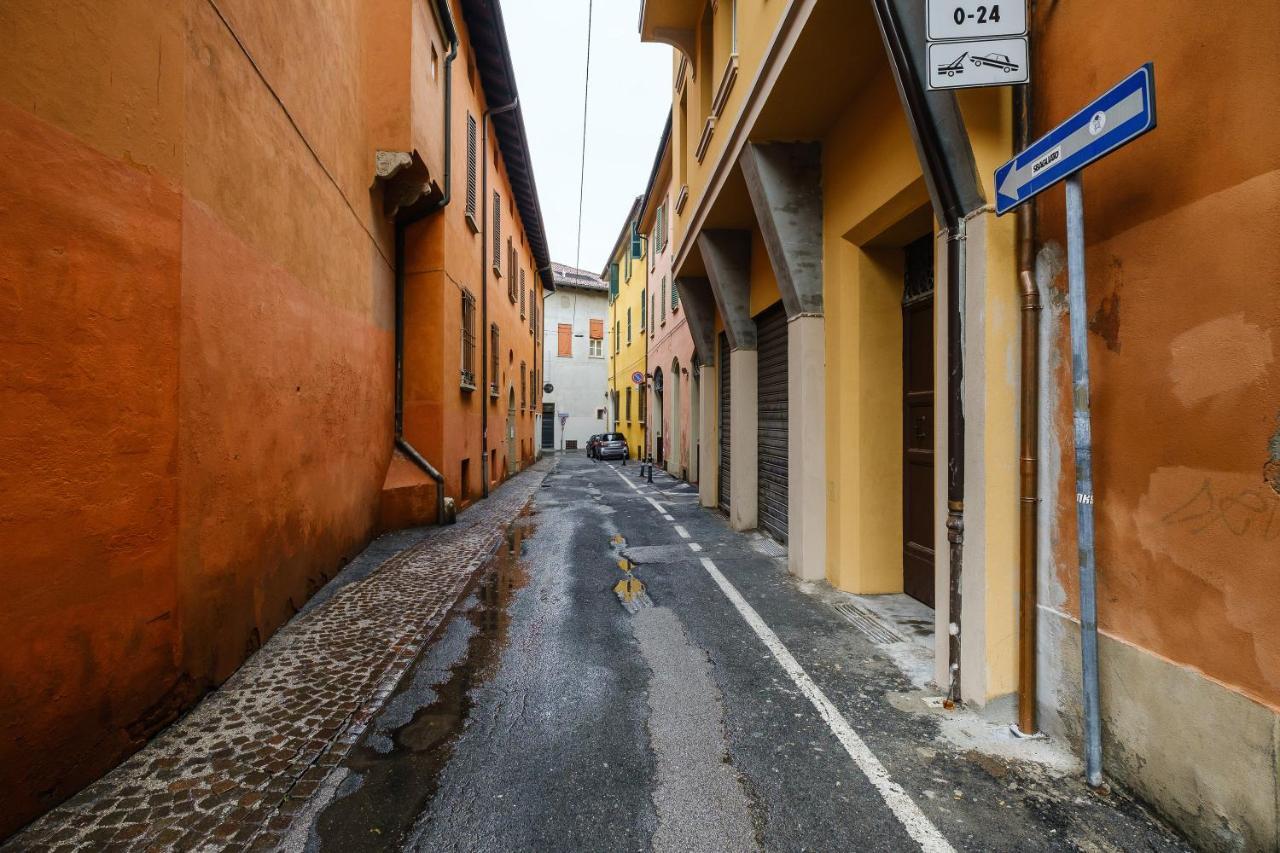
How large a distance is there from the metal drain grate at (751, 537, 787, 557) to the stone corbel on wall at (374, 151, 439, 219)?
23.2ft

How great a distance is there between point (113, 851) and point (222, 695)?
1465 millimetres

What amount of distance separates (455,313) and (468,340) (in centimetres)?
139

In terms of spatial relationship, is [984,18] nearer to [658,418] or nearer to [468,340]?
[468,340]

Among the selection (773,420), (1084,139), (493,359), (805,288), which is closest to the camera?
(1084,139)

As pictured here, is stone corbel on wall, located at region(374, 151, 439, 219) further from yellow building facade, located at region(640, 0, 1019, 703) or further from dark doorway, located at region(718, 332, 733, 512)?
dark doorway, located at region(718, 332, 733, 512)

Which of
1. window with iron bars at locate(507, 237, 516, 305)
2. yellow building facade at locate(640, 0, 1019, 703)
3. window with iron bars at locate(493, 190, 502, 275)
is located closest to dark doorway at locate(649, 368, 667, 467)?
window with iron bars at locate(507, 237, 516, 305)

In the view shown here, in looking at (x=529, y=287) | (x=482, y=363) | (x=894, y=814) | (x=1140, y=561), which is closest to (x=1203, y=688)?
(x=1140, y=561)

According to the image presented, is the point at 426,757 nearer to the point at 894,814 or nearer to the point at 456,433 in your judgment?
the point at 894,814

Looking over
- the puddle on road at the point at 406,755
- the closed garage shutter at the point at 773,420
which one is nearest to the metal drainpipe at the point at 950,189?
the puddle on road at the point at 406,755

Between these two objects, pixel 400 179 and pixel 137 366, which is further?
pixel 400 179

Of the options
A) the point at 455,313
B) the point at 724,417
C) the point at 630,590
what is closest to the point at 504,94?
the point at 455,313

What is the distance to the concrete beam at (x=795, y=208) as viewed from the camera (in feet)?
21.0

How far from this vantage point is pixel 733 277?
380 inches

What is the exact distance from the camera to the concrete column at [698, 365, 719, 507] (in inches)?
478
